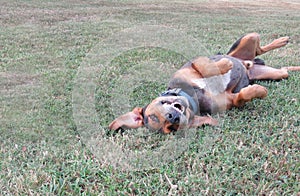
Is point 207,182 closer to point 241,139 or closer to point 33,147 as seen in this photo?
point 241,139

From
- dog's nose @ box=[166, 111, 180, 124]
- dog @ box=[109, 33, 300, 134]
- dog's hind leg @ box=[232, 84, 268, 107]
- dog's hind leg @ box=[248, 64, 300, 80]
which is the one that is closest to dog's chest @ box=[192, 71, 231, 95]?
dog @ box=[109, 33, 300, 134]

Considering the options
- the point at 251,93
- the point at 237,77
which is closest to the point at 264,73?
the point at 237,77

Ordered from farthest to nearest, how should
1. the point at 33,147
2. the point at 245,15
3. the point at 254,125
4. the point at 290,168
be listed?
the point at 245,15, the point at 254,125, the point at 33,147, the point at 290,168

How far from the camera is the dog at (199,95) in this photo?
318 centimetres

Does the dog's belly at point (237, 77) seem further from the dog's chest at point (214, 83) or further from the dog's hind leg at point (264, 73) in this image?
the dog's hind leg at point (264, 73)

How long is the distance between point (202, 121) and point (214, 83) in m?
0.49

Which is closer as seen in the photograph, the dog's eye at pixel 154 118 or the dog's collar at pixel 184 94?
the dog's eye at pixel 154 118

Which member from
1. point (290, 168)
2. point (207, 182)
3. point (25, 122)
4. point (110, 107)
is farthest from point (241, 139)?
point (25, 122)

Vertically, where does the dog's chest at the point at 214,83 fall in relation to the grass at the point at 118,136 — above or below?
above

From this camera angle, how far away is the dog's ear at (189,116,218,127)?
3330 millimetres

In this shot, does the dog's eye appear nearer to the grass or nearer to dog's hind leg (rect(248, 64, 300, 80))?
the grass

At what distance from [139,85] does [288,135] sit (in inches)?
69.9

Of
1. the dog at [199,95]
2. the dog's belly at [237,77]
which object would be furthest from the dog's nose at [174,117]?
the dog's belly at [237,77]

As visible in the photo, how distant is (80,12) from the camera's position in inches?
402
